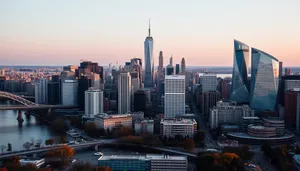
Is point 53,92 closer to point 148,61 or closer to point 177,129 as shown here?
point 148,61

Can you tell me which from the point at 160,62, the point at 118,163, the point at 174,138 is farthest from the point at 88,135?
the point at 160,62

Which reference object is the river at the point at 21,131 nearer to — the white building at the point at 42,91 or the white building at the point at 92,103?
the white building at the point at 92,103

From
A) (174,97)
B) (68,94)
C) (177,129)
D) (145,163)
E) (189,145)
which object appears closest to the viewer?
(145,163)

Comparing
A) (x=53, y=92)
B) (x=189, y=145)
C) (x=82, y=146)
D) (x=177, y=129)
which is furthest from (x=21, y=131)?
(x=53, y=92)

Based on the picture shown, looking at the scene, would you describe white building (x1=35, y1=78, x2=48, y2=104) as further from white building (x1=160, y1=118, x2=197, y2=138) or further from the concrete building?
white building (x1=160, y1=118, x2=197, y2=138)

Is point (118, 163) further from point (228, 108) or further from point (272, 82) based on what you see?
point (272, 82)

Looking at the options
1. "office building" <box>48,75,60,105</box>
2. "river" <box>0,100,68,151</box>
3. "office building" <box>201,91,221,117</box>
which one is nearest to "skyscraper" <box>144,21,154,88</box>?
"office building" <box>48,75,60,105</box>
